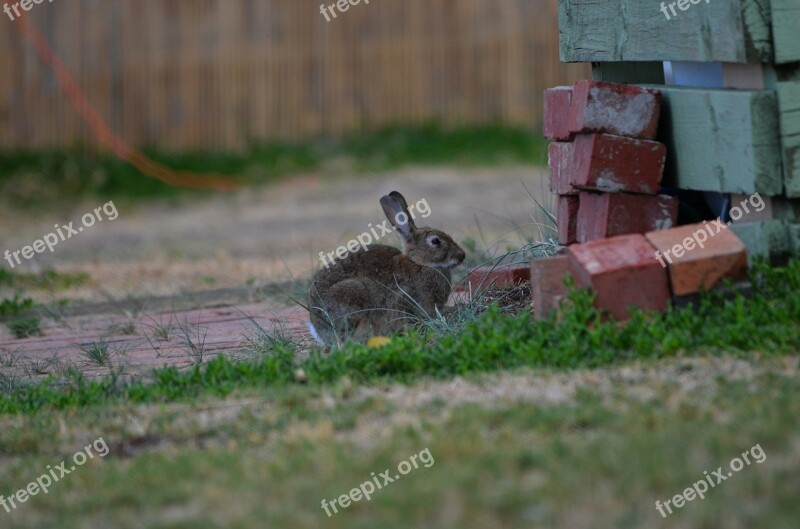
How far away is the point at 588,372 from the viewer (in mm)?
5062

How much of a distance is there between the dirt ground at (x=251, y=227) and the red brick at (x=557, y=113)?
92 centimetres

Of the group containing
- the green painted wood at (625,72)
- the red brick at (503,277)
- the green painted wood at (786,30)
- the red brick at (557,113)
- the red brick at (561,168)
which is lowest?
the red brick at (503,277)

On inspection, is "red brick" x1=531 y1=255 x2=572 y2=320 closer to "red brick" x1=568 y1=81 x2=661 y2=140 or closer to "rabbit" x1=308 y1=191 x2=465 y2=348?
"red brick" x1=568 y1=81 x2=661 y2=140

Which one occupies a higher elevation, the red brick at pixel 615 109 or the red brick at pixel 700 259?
the red brick at pixel 615 109

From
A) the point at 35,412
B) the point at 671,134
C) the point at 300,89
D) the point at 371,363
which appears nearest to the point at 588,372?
the point at 371,363

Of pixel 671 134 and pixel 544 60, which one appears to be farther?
pixel 544 60

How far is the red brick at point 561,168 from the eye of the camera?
648 centimetres

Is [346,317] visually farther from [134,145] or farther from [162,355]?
[134,145]

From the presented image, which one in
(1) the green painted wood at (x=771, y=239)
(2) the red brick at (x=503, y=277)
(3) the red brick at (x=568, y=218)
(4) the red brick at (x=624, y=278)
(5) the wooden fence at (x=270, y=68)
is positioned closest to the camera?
(4) the red brick at (x=624, y=278)

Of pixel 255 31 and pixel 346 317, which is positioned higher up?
pixel 255 31

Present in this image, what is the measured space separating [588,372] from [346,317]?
1671 mm

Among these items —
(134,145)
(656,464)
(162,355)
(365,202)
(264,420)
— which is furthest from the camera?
(134,145)

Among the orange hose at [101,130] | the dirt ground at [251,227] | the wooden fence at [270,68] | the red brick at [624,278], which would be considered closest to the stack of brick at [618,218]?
the red brick at [624,278]

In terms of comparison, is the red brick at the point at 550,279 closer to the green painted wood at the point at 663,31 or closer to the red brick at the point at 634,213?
the red brick at the point at 634,213
